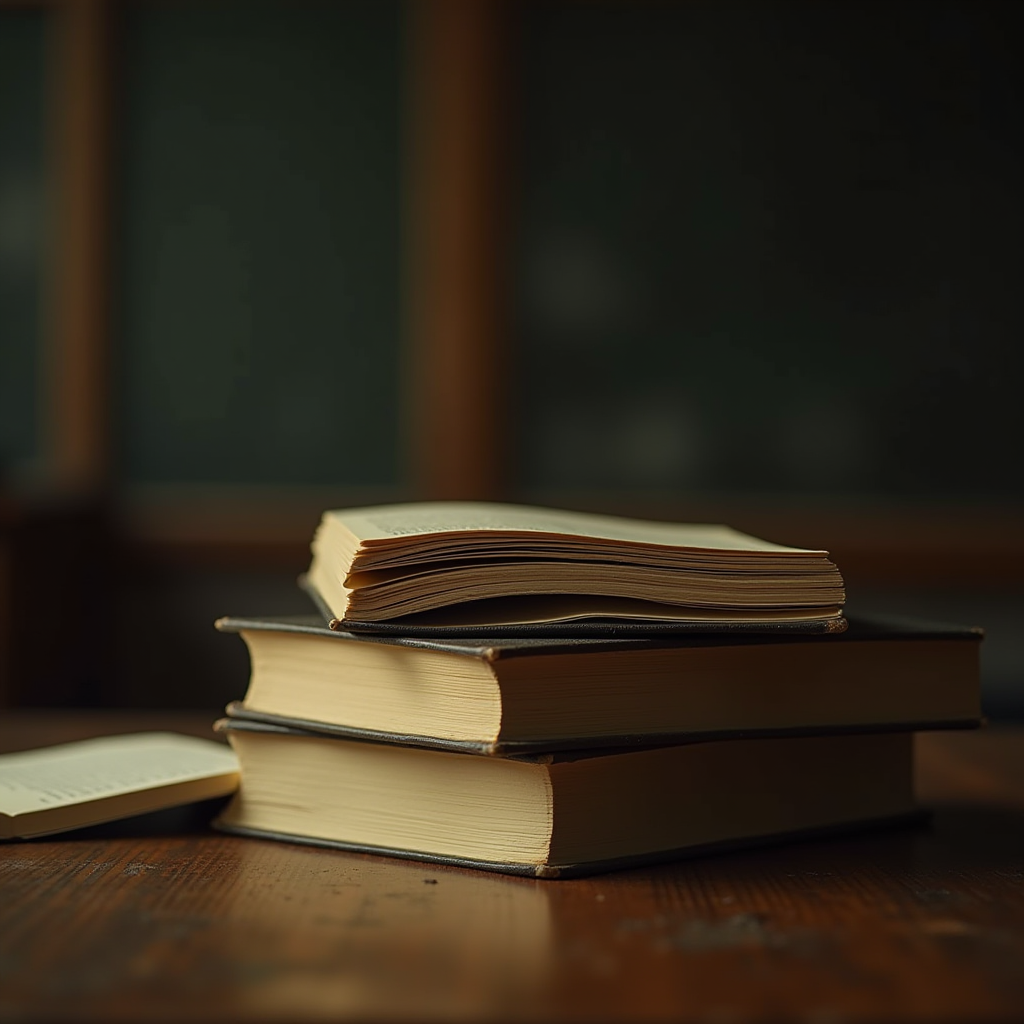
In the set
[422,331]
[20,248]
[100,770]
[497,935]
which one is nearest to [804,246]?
[422,331]

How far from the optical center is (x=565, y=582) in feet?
2.09

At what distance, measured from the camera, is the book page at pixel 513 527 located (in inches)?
25.5

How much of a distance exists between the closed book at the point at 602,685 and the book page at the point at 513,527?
5cm

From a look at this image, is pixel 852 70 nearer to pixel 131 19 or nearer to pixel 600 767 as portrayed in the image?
pixel 131 19

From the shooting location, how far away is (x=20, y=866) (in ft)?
2.06

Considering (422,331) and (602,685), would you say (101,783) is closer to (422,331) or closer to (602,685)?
(602,685)

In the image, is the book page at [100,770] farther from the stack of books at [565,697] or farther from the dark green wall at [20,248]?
the dark green wall at [20,248]

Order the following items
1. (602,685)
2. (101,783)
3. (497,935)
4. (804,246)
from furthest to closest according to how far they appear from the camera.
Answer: (804,246) → (101,783) → (602,685) → (497,935)

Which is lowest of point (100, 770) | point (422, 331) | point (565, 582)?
point (100, 770)

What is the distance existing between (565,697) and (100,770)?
1.00ft

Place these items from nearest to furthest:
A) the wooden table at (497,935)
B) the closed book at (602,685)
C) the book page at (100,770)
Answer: the wooden table at (497,935) < the closed book at (602,685) < the book page at (100,770)

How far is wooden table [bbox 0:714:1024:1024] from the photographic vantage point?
1.43 ft

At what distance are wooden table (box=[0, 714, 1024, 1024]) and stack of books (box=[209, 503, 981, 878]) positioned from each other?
21 millimetres

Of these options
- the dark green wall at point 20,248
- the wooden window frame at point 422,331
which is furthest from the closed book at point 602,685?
the dark green wall at point 20,248
